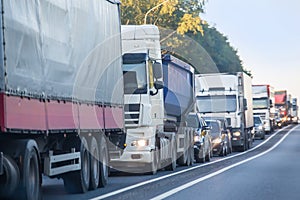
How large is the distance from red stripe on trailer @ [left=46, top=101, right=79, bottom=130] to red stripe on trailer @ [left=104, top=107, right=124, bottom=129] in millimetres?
2674

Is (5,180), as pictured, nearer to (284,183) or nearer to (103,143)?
(103,143)

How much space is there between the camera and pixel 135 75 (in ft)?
77.7

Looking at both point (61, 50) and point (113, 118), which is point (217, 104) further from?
point (61, 50)

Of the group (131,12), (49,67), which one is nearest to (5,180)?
(49,67)

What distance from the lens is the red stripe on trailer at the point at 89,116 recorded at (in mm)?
16906

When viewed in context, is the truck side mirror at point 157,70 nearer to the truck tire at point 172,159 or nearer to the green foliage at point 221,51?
the truck tire at point 172,159

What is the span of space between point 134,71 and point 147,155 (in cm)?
218

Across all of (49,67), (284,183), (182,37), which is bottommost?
(284,183)

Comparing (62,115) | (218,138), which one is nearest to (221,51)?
(218,138)

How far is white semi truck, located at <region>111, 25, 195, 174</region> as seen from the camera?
2344cm

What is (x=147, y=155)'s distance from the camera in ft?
77.5

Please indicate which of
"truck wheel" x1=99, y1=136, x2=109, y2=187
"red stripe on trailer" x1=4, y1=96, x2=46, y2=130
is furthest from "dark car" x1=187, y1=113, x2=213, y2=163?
"red stripe on trailer" x1=4, y1=96, x2=46, y2=130

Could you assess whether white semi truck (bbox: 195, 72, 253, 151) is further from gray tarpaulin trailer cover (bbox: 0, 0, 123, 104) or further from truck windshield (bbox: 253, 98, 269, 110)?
truck windshield (bbox: 253, 98, 269, 110)

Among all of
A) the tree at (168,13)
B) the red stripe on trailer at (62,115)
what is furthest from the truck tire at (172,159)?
the tree at (168,13)
